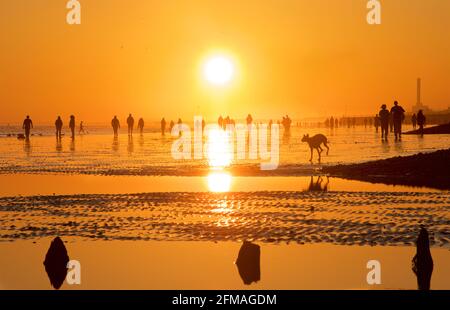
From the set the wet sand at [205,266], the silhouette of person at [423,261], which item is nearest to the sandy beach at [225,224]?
the wet sand at [205,266]

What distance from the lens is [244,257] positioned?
10453 mm

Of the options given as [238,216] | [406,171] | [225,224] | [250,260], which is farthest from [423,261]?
[406,171]

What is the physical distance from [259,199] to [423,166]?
8570 millimetres

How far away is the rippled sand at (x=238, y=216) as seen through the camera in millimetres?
13336

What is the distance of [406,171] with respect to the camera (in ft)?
80.8

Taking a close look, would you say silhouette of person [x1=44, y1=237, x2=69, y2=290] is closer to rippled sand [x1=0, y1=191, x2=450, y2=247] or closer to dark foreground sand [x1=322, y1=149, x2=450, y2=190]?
rippled sand [x1=0, y1=191, x2=450, y2=247]

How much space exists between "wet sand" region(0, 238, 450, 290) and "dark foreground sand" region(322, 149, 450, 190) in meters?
11.1

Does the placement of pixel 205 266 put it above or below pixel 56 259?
below

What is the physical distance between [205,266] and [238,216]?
16.2 feet

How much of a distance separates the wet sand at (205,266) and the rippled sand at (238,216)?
2.49 ft

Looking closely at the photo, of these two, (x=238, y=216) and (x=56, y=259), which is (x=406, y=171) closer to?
(x=238, y=216)

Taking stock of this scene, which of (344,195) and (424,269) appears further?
(344,195)

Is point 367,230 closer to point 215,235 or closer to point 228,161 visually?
point 215,235
